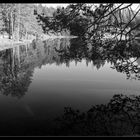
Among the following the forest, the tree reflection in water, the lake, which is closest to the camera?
the tree reflection in water

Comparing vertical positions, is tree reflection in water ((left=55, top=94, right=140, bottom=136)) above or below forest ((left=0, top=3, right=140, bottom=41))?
below

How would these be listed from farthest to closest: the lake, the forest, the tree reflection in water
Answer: the lake
the forest
the tree reflection in water

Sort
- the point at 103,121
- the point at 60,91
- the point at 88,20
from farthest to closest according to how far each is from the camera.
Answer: the point at 60,91
the point at 88,20
the point at 103,121

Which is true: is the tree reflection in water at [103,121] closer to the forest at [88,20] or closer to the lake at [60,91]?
the lake at [60,91]

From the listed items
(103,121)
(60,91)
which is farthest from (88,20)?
(60,91)

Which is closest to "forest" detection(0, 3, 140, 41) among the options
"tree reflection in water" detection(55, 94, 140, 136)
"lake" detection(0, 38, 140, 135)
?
"lake" detection(0, 38, 140, 135)

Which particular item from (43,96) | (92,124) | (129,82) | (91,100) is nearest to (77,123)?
(92,124)

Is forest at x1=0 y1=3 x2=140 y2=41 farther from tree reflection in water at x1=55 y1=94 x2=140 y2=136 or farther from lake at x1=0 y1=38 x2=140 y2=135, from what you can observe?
tree reflection in water at x1=55 y1=94 x2=140 y2=136

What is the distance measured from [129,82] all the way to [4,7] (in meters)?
40.6

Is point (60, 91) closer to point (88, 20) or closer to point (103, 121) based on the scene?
point (103, 121)

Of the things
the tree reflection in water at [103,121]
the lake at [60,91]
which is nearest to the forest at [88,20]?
the lake at [60,91]

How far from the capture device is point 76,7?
8.29m

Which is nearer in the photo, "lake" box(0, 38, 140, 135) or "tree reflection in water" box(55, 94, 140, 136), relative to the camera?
"tree reflection in water" box(55, 94, 140, 136)

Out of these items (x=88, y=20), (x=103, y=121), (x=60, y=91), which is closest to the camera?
(x=103, y=121)
